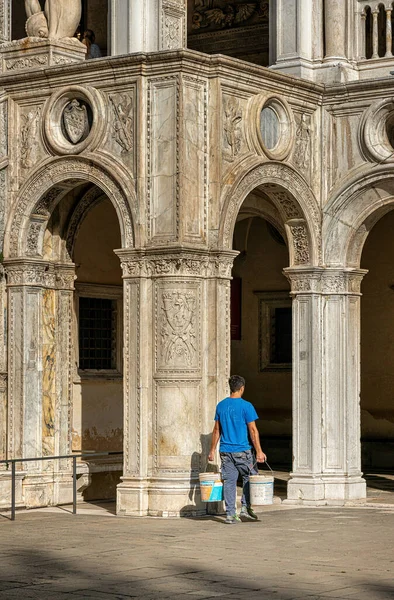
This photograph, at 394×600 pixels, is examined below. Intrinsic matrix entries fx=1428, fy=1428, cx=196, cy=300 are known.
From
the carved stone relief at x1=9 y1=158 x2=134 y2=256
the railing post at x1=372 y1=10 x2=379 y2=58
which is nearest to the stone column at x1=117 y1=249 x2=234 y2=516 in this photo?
the carved stone relief at x1=9 y1=158 x2=134 y2=256

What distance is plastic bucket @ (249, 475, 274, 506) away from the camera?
16.2m

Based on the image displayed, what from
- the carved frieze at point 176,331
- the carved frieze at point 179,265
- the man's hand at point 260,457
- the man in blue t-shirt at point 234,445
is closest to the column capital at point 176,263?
the carved frieze at point 179,265

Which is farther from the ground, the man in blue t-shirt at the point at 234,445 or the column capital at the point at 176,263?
the column capital at the point at 176,263

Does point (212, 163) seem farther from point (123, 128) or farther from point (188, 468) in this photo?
point (188, 468)

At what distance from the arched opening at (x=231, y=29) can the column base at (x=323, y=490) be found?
22.5 feet

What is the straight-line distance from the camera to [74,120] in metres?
18.1

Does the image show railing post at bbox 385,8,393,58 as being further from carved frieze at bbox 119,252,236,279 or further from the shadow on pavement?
the shadow on pavement

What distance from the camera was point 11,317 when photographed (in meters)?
18.7

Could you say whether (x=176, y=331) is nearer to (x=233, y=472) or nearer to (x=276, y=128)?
(x=233, y=472)

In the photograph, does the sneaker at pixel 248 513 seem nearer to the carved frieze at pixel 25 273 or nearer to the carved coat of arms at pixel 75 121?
the carved frieze at pixel 25 273

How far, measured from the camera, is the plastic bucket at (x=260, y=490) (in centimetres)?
1619

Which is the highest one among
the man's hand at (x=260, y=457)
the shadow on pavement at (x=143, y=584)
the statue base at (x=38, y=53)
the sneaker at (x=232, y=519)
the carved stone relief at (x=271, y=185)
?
the statue base at (x=38, y=53)

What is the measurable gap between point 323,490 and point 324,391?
1317 mm

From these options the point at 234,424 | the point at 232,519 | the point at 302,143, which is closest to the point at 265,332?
the point at 302,143
